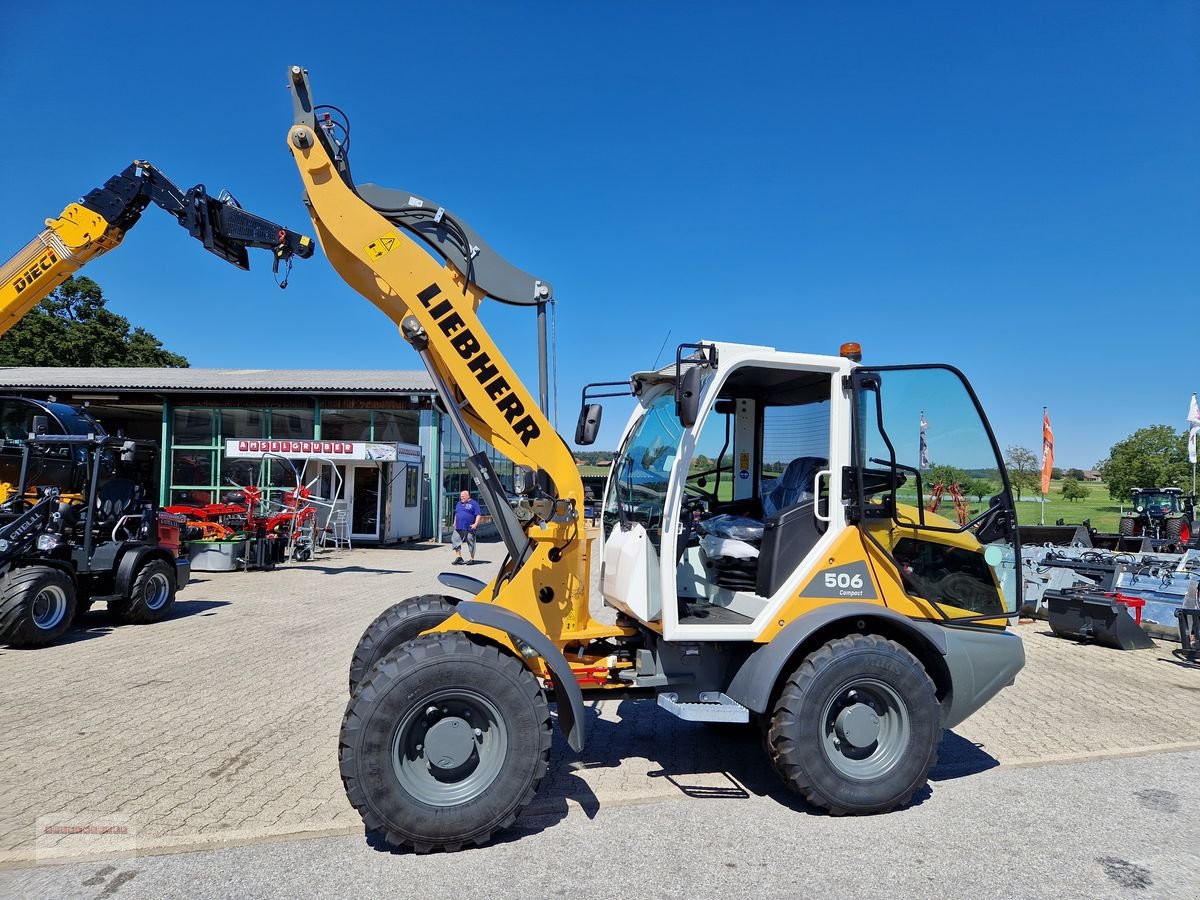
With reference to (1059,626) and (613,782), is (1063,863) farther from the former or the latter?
(1059,626)

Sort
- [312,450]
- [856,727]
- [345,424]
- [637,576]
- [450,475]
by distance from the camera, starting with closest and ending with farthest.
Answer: [856,727]
[637,576]
[312,450]
[345,424]
[450,475]

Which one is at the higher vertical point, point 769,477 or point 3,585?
point 769,477

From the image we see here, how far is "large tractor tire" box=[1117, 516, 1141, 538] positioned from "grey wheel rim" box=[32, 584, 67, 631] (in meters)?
20.8

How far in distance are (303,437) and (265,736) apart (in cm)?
1893

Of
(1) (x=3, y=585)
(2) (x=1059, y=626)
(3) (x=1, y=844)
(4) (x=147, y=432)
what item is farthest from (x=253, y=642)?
(4) (x=147, y=432)

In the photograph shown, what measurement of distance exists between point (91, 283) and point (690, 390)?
4703cm

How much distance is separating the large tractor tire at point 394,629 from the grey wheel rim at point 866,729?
238cm

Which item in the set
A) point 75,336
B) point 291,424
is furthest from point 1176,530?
point 75,336

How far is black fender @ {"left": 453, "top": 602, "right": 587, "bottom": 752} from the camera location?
3.87 meters

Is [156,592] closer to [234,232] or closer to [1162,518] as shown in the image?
[234,232]

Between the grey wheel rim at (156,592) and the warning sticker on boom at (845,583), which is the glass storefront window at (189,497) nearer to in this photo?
the grey wheel rim at (156,592)

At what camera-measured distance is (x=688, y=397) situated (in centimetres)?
400

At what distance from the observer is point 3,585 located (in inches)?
320

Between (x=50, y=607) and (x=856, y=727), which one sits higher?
(x=856, y=727)
